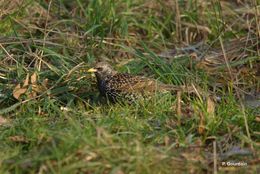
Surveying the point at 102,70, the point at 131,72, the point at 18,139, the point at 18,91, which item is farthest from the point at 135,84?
the point at 18,139

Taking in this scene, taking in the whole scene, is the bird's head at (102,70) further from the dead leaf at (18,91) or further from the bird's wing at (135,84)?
the dead leaf at (18,91)

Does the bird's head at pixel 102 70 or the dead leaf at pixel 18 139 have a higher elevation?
the bird's head at pixel 102 70

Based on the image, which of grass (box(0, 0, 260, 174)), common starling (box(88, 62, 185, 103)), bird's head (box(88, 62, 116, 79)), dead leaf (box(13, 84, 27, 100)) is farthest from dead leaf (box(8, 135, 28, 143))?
bird's head (box(88, 62, 116, 79))

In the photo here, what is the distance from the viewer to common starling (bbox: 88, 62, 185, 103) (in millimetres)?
7509

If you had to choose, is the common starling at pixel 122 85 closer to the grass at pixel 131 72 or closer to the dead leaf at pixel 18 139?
the grass at pixel 131 72

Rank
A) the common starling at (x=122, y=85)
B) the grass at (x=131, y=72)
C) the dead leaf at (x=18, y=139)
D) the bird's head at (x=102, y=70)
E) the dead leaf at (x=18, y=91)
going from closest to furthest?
the grass at (x=131, y=72)
the dead leaf at (x=18, y=139)
the dead leaf at (x=18, y=91)
the common starling at (x=122, y=85)
the bird's head at (x=102, y=70)

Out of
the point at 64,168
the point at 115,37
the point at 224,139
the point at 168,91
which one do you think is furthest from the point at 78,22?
the point at 64,168

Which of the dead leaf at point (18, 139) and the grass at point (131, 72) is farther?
the dead leaf at point (18, 139)

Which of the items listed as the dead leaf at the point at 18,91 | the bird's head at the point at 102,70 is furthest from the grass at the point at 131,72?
the bird's head at the point at 102,70

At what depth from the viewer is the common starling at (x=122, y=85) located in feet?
24.6

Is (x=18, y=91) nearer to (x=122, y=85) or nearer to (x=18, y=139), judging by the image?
(x=122, y=85)

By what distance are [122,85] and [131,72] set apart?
73 centimetres

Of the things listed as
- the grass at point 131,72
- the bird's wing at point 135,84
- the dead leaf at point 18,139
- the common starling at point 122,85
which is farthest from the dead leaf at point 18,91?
the dead leaf at point 18,139

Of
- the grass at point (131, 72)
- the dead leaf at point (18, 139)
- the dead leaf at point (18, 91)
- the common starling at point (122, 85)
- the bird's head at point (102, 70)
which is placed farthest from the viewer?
the bird's head at point (102, 70)
